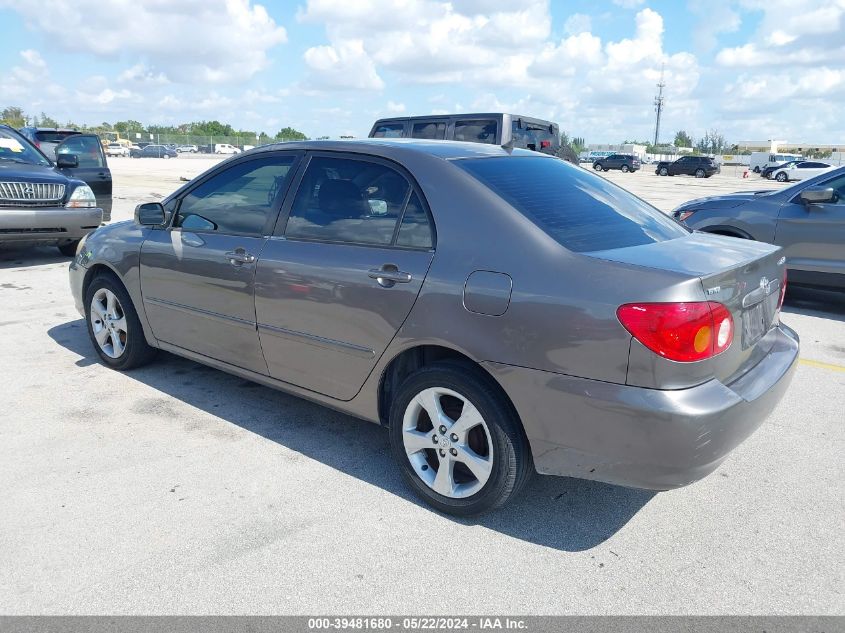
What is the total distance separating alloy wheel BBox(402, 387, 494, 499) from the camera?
3.02 m

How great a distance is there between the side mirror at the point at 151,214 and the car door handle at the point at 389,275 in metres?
1.89

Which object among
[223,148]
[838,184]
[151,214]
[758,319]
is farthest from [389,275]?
[223,148]

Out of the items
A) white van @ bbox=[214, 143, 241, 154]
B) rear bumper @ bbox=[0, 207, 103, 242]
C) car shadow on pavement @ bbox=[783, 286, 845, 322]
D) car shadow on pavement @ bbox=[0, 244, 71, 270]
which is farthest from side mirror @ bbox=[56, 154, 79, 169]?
white van @ bbox=[214, 143, 241, 154]

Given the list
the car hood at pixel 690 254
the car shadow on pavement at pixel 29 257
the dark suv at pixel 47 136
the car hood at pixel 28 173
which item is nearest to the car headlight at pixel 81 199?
the car hood at pixel 28 173

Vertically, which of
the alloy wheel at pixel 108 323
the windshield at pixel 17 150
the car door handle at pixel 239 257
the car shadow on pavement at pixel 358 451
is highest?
the windshield at pixel 17 150

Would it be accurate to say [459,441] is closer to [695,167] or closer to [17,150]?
[17,150]

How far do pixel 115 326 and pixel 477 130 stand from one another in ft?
25.9

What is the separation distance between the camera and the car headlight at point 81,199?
8906mm

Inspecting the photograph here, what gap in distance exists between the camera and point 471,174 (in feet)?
10.7

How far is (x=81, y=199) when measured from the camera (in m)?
8.98

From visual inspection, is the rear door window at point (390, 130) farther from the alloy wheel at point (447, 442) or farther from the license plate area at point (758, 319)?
the alloy wheel at point (447, 442)

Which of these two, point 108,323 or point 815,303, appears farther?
point 815,303

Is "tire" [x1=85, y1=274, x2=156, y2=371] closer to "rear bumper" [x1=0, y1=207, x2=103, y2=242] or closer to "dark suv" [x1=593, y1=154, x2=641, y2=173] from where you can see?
"rear bumper" [x1=0, y1=207, x2=103, y2=242]

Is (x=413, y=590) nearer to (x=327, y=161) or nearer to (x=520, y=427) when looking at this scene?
(x=520, y=427)
